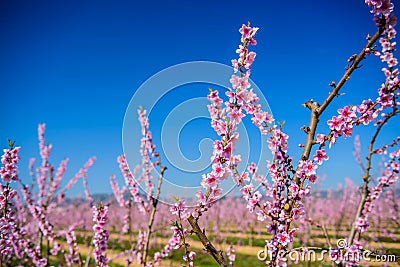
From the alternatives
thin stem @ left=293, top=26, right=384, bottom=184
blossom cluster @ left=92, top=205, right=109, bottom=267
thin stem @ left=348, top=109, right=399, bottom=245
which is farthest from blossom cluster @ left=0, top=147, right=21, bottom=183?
thin stem @ left=348, top=109, right=399, bottom=245

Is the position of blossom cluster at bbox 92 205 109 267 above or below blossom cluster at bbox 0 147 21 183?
below

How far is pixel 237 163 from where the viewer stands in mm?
2090

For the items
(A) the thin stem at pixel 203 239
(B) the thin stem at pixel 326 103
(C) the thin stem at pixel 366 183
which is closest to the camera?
(A) the thin stem at pixel 203 239

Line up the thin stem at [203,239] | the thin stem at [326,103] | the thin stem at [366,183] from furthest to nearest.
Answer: the thin stem at [366,183]
the thin stem at [326,103]
the thin stem at [203,239]

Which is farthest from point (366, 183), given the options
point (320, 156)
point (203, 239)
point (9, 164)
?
point (9, 164)

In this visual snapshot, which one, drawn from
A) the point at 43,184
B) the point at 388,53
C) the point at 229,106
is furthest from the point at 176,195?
the point at 43,184

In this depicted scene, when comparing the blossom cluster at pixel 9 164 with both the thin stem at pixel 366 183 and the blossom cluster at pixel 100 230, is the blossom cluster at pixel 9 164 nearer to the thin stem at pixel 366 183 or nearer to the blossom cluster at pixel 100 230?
the blossom cluster at pixel 100 230

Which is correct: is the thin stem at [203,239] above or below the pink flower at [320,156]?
below

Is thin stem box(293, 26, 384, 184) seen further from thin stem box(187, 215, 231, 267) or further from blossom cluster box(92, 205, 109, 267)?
blossom cluster box(92, 205, 109, 267)

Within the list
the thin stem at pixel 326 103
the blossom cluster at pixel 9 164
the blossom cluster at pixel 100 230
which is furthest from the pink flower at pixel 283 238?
the blossom cluster at pixel 9 164

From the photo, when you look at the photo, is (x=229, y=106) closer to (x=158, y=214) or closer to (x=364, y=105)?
(x=364, y=105)

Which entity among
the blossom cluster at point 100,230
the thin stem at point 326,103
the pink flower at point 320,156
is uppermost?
the thin stem at point 326,103

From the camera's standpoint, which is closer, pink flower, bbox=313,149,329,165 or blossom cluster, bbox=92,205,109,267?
pink flower, bbox=313,149,329,165

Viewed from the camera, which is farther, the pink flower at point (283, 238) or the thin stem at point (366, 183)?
the thin stem at point (366, 183)
